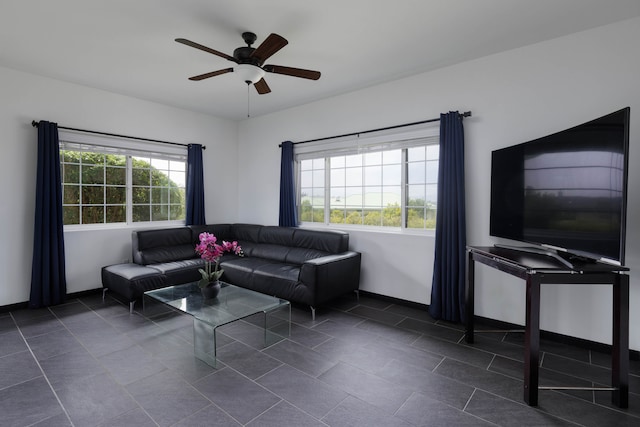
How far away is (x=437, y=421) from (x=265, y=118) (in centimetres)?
487

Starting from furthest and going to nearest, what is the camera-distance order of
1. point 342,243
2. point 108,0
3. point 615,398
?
1. point 342,243
2. point 108,0
3. point 615,398

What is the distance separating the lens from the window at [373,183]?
3729 millimetres

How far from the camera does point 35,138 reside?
12.2ft

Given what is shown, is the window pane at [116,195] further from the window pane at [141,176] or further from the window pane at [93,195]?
the window pane at [141,176]

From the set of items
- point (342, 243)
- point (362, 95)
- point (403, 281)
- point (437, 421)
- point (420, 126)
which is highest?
point (362, 95)

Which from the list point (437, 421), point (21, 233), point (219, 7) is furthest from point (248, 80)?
point (21, 233)

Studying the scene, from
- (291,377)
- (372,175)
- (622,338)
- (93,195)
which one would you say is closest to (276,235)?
(372,175)

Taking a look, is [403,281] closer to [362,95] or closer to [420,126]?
[420,126]

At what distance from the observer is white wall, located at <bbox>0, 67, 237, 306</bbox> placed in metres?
3.54

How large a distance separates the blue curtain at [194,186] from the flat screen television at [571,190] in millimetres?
4285

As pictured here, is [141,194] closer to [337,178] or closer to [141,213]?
[141,213]

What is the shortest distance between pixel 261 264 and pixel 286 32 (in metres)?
2.67

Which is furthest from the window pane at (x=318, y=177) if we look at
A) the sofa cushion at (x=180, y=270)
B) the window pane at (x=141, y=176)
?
the window pane at (x=141, y=176)

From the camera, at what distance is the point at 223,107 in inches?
196
